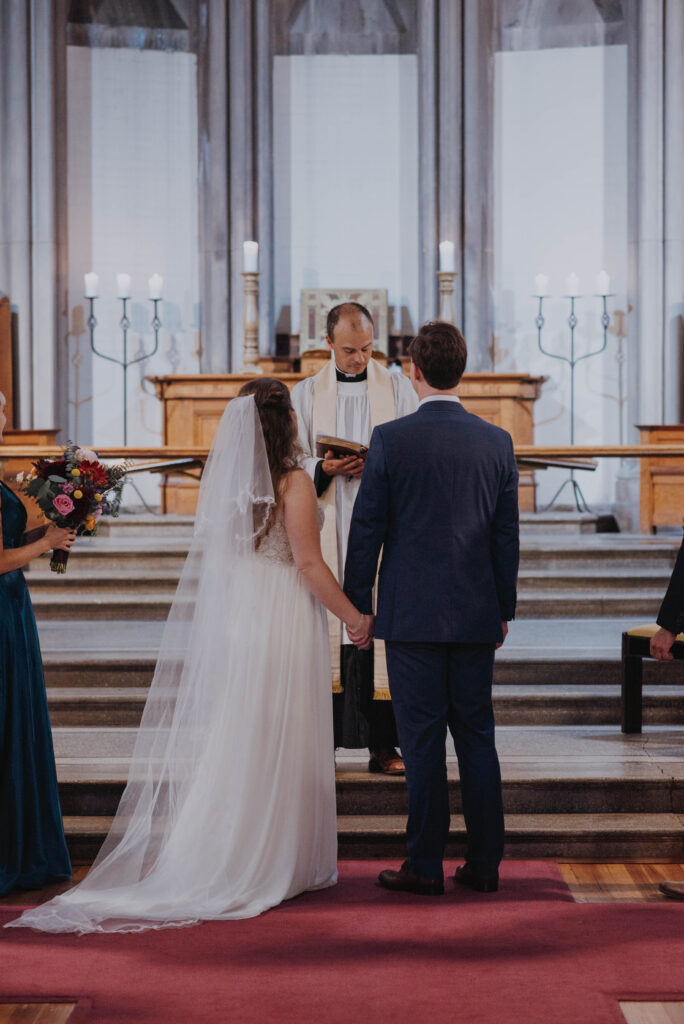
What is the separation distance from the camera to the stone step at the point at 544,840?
4168mm

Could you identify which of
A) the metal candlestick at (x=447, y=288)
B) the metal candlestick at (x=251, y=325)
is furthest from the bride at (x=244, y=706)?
the metal candlestick at (x=447, y=288)

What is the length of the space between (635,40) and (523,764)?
8.43 meters

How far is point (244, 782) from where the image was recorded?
3.70 meters

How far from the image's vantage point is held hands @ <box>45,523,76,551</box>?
3.82 m

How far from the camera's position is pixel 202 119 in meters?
11.2

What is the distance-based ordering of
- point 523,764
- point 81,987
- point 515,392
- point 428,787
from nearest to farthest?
point 81,987, point 428,787, point 523,764, point 515,392

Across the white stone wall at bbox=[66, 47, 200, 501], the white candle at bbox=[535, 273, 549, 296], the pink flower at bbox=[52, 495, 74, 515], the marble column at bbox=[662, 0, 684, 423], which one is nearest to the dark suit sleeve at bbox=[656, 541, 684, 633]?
the pink flower at bbox=[52, 495, 74, 515]

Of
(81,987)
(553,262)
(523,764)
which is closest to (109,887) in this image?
(81,987)

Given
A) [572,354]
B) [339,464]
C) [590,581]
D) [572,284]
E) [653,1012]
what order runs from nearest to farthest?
[653,1012]
[339,464]
[590,581]
[572,284]
[572,354]

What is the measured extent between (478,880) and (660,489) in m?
6.08

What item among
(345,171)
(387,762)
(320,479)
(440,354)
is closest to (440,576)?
(440,354)

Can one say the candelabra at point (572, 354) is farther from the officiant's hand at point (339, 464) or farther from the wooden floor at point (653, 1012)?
the wooden floor at point (653, 1012)

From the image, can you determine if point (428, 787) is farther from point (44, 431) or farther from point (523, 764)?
point (44, 431)

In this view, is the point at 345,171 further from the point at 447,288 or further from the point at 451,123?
the point at 447,288
